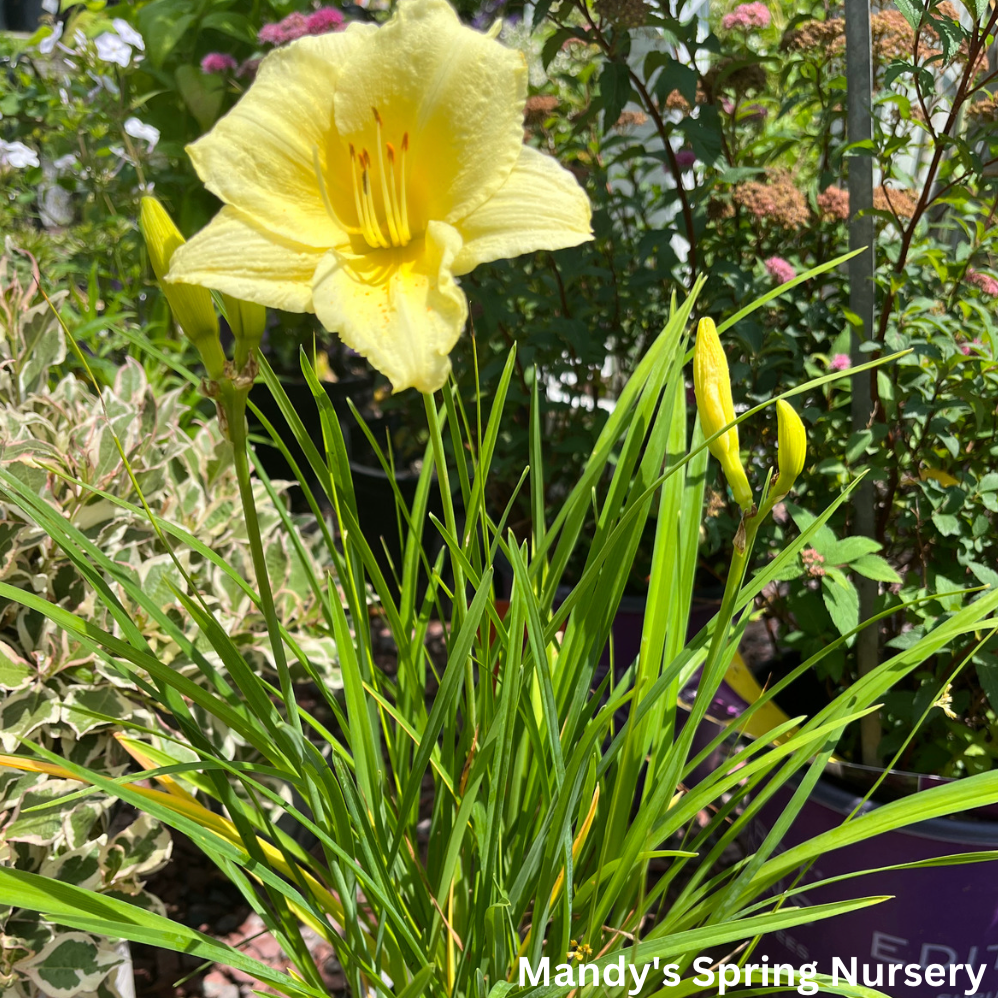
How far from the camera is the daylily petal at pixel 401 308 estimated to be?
45cm

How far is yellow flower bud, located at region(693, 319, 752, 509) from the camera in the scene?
60 cm

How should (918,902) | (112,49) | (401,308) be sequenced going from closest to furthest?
(401,308) < (918,902) < (112,49)

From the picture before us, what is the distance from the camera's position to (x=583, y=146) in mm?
1621

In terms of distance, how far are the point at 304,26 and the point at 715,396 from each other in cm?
148

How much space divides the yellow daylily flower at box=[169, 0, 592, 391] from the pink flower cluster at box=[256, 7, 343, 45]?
4.11 ft

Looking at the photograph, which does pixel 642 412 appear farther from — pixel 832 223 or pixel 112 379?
pixel 112 379

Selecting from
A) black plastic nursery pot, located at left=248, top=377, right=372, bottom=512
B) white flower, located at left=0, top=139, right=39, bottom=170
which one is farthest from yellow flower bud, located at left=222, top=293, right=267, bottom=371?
white flower, located at left=0, top=139, right=39, bottom=170

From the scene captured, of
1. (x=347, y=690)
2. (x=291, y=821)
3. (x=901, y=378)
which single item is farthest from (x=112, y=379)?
(x=901, y=378)

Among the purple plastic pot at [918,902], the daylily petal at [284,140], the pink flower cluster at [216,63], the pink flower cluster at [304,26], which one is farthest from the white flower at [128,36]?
the purple plastic pot at [918,902]

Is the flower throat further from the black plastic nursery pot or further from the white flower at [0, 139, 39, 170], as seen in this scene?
the white flower at [0, 139, 39, 170]

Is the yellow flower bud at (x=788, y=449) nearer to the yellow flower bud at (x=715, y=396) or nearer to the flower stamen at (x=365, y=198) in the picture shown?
the yellow flower bud at (x=715, y=396)

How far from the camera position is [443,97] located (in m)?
0.52

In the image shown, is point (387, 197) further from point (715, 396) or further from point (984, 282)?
point (984, 282)

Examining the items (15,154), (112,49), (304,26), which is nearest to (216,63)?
(112,49)
